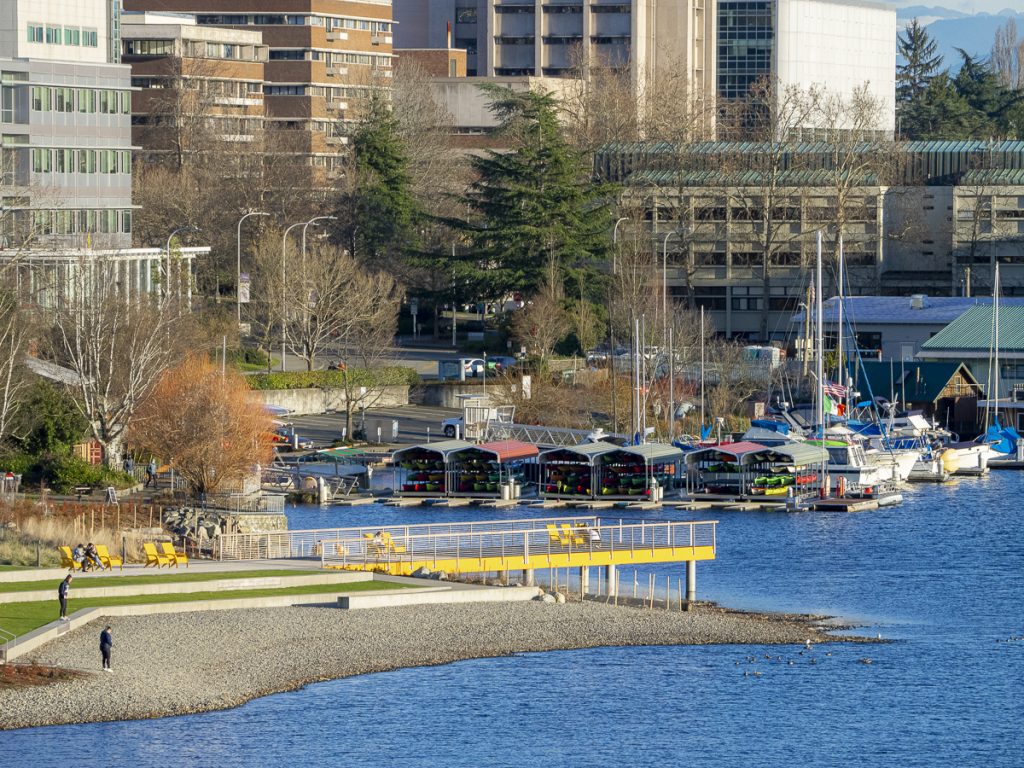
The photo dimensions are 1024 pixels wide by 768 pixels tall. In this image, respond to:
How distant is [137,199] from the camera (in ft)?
455

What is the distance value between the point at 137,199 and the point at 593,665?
88508 millimetres

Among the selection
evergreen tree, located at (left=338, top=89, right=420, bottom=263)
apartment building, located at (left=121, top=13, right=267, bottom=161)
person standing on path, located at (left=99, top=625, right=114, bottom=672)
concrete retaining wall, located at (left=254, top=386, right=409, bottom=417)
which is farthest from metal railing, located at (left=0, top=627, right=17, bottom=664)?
apartment building, located at (left=121, top=13, right=267, bottom=161)

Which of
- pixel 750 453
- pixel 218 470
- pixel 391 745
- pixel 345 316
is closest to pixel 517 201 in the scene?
pixel 345 316

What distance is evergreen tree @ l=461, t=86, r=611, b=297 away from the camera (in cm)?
12431

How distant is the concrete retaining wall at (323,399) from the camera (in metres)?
108

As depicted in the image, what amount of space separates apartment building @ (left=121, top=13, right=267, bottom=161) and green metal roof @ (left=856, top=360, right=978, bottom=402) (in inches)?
2252

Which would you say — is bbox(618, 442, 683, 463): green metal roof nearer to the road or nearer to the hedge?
the road

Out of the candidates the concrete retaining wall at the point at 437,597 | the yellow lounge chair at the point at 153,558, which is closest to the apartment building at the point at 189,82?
the yellow lounge chair at the point at 153,558

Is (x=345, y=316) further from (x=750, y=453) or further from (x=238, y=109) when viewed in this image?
(x=238, y=109)

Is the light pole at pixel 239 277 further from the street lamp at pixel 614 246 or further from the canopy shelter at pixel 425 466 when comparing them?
the street lamp at pixel 614 246

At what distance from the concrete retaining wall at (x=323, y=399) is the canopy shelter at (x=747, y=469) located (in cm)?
2255

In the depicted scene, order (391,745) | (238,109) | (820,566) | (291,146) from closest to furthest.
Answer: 1. (391,745)
2. (820,566)
3. (291,146)
4. (238,109)

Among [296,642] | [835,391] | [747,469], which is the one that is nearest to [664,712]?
[296,642]

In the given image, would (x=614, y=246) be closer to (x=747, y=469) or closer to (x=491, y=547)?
(x=747, y=469)
